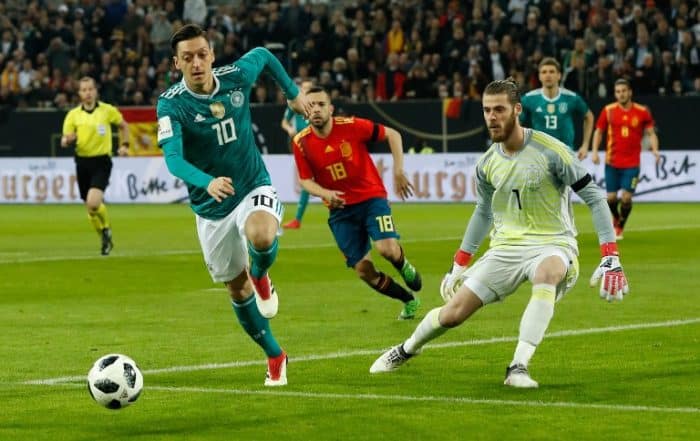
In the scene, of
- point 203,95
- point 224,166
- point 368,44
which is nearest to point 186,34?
point 203,95

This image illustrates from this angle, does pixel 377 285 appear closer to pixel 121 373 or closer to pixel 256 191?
pixel 256 191

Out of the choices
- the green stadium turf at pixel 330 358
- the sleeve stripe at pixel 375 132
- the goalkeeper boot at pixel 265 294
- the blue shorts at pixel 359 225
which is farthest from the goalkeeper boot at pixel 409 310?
the goalkeeper boot at pixel 265 294

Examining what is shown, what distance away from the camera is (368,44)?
34750 millimetres

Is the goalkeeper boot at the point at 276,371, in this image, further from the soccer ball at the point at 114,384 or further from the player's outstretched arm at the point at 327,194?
the player's outstretched arm at the point at 327,194

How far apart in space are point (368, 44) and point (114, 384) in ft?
89.4

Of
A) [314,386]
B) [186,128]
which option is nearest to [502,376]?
[314,386]

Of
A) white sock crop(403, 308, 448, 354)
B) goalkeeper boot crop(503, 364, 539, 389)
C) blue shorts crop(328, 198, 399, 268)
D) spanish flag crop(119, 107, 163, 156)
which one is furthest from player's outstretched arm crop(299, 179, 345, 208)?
spanish flag crop(119, 107, 163, 156)

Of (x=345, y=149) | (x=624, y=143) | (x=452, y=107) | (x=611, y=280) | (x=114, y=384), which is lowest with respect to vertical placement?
(x=452, y=107)

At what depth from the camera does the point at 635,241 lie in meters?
21.1

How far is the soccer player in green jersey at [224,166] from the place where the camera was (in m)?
8.98

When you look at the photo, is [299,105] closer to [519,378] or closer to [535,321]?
[535,321]

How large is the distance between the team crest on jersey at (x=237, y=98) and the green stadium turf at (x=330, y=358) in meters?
1.67

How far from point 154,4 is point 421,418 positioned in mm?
33089

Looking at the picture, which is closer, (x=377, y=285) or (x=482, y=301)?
(x=482, y=301)
